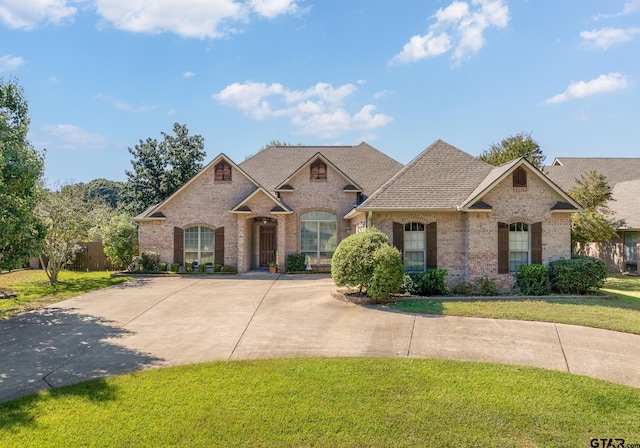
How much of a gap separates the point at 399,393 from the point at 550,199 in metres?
12.6

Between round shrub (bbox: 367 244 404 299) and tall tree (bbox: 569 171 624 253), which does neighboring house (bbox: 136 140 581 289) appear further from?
tall tree (bbox: 569 171 624 253)

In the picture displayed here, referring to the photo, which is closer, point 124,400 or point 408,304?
point 124,400

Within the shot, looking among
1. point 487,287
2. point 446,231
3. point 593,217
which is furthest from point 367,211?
point 593,217

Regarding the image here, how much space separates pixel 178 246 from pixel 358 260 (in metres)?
13.1

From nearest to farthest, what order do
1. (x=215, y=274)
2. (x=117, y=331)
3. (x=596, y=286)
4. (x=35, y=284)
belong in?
1. (x=117, y=331)
2. (x=596, y=286)
3. (x=35, y=284)
4. (x=215, y=274)

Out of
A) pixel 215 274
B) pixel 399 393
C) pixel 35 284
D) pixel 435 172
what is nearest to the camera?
pixel 399 393

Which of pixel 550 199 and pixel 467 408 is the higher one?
pixel 550 199

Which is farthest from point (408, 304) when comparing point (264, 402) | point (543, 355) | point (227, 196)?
point (227, 196)

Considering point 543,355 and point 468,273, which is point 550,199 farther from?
point 543,355

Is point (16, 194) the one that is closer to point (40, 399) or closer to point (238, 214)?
point (40, 399)

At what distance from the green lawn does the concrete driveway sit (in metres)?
0.53

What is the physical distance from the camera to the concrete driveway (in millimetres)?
7531

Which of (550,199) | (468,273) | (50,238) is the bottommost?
(468,273)

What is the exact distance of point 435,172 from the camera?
1731 centimetres
